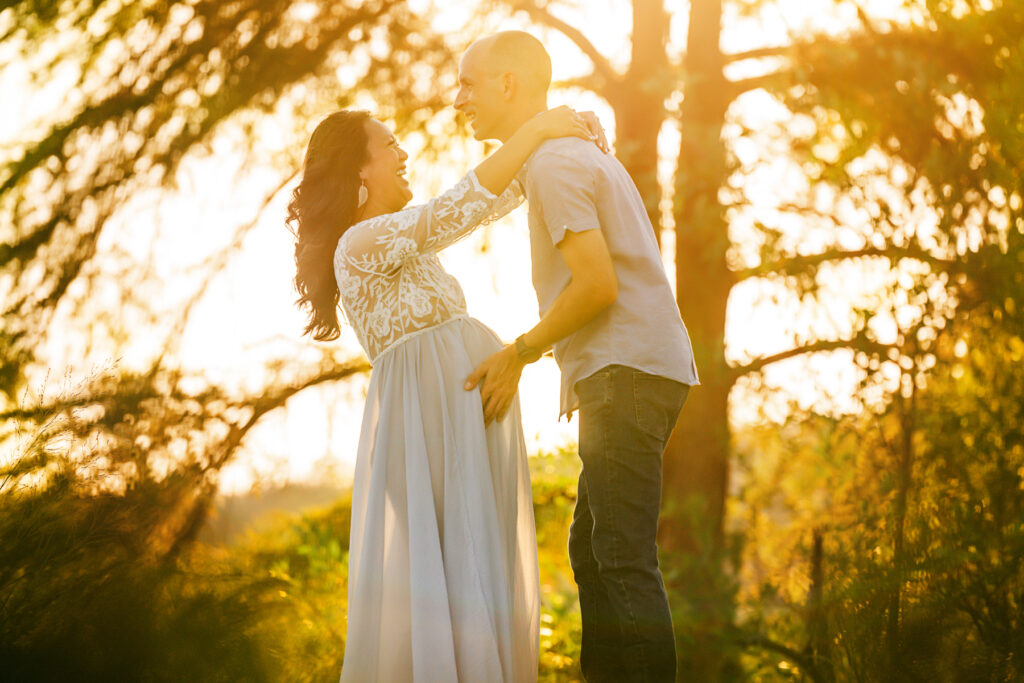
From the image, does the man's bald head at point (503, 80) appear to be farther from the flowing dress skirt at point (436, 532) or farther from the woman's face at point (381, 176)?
the flowing dress skirt at point (436, 532)

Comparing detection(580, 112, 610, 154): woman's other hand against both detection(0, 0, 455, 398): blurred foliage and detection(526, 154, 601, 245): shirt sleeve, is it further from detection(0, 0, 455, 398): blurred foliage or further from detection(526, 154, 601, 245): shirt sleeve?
detection(0, 0, 455, 398): blurred foliage

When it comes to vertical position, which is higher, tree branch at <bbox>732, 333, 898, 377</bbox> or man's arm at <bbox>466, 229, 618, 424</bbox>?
tree branch at <bbox>732, 333, 898, 377</bbox>

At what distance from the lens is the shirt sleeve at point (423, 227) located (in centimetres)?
229

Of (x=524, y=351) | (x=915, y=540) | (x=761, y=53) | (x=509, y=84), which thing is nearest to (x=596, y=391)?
(x=524, y=351)

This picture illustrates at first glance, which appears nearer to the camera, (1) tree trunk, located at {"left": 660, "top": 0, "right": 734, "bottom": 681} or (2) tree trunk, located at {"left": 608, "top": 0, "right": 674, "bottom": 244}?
(1) tree trunk, located at {"left": 660, "top": 0, "right": 734, "bottom": 681}

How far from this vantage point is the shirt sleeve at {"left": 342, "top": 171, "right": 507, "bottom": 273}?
2.29 metres

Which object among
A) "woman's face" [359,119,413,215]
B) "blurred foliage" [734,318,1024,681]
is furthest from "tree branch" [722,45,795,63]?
"woman's face" [359,119,413,215]

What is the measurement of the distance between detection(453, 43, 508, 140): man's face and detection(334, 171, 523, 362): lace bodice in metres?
0.19

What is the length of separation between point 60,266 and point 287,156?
1249 millimetres

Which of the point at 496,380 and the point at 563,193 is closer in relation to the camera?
the point at 563,193

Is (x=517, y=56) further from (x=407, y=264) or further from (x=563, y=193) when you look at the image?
(x=407, y=264)

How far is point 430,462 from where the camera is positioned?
240 centimetres

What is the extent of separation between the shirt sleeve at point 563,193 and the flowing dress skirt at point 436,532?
46cm

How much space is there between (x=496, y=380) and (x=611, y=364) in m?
0.33
